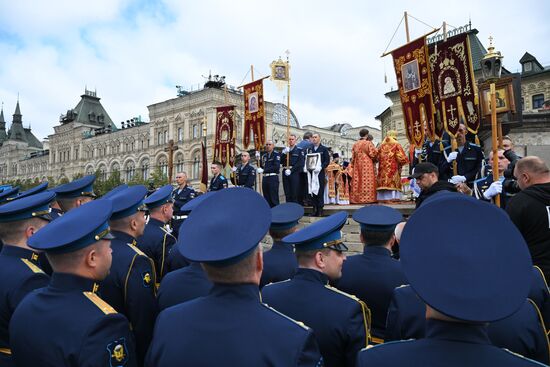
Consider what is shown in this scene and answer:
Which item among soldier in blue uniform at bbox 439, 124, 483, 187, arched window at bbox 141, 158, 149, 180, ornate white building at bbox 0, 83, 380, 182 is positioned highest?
ornate white building at bbox 0, 83, 380, 182

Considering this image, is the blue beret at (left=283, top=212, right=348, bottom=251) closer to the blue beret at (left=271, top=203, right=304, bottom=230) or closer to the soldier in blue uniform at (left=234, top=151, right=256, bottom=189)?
the blue beret at (left=271, top=203, right=304, bottom=230)

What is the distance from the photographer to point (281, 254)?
3.95 meters

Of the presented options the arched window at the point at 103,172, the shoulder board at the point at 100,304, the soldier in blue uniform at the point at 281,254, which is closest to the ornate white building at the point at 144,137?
the arched window at the point at 103,172

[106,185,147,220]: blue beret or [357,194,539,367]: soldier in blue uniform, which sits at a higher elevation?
[106,185,147,220]: blue beret

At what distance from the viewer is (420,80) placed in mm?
9297

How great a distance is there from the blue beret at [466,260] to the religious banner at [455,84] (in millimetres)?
7626

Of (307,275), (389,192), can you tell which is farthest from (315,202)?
(307,275)

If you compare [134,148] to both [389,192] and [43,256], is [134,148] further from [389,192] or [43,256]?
[43,256]

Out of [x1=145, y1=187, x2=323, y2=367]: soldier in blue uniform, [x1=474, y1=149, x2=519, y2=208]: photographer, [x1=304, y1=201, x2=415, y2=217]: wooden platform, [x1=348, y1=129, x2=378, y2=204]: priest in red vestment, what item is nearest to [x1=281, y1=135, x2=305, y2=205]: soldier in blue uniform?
[x1=304, y1=201, x2=415, y2=217]: wooden platform

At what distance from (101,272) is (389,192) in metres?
9.93

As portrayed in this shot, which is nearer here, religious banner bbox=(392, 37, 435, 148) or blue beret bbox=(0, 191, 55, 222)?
blue beret bbox=(0, 191, 55, 222)

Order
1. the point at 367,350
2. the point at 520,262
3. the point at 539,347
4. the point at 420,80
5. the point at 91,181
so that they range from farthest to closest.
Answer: the point at 420,80, the point at 91,181, the point at 539,347, the point at 367,350, the point at 520,262

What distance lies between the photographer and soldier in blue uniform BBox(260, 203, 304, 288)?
3883 millimetres

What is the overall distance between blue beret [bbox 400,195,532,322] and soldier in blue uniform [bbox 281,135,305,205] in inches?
395
